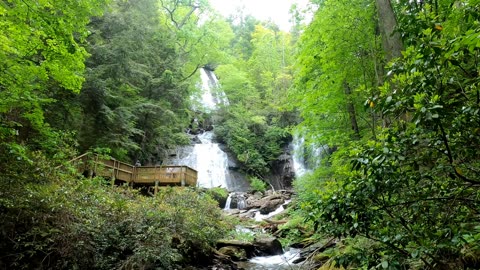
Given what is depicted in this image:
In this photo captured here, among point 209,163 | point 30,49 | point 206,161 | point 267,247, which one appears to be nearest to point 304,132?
point 267,247

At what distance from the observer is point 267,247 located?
10.1 metres

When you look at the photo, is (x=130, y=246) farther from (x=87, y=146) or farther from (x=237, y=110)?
(x=237, y=110)

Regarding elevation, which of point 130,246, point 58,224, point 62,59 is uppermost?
point 62,59

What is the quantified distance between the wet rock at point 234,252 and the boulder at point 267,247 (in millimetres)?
687

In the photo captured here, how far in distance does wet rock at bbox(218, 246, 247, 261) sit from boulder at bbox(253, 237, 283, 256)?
0.69 m

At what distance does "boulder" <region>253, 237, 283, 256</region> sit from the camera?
33.1ft

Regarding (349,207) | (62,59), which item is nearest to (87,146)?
(62,59)

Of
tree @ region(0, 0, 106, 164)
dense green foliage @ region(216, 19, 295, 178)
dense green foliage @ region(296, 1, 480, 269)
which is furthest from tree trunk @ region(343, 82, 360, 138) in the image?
dense green foliage @ region(216, 19, 295, 178)

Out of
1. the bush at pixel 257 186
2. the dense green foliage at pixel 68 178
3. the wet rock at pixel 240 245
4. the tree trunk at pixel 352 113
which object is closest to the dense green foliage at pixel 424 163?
the dense green foliage at pixel 68 178

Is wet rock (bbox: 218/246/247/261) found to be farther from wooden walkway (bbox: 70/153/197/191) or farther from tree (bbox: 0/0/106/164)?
wooden walkway (bbox: 70/153/197/191)

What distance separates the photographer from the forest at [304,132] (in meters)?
2.35

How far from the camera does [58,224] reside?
17.9 ft

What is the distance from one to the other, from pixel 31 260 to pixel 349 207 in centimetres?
537

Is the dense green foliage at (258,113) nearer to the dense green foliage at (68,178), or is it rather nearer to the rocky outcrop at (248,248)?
the dense green foliage at (68,178)
